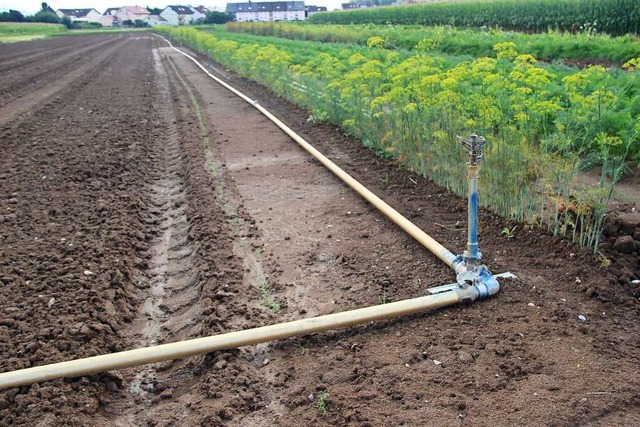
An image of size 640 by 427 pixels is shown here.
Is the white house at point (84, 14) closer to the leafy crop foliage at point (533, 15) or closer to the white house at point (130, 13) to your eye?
the white house at point (130, 13)

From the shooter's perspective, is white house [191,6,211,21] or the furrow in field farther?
white house [191,6,211,21]

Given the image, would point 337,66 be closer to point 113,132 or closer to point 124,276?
point 113,132

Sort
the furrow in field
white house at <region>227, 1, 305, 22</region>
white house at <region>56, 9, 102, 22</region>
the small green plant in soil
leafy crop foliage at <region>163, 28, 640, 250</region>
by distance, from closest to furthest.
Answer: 1. the small green plant in soil
2. leafy crop foliage at <region>163, 28, 640, 250</region>
3. the furrow in field
4. white house at <region>227, 1, 305, 22</region>
5. white house at <region>56, 9, 102, 22</region>

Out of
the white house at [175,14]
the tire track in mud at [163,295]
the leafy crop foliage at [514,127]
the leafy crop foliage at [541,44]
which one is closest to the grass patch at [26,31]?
the white house at [175,14]

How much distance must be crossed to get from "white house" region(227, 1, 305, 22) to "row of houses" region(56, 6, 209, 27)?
479 inches

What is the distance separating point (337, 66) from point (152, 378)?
25.0 feet

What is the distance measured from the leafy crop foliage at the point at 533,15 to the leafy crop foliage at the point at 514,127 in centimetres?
1452

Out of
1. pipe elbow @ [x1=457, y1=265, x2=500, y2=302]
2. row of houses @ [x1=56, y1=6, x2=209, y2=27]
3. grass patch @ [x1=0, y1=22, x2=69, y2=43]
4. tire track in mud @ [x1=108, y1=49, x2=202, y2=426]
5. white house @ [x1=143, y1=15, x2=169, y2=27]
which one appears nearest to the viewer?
tire track in mud @ [x1=108, y1=49, x2=202, y2=426]

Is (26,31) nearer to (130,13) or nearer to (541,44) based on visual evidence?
(541,44)

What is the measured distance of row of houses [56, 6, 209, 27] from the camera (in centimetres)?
13125

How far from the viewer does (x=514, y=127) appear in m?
5.71

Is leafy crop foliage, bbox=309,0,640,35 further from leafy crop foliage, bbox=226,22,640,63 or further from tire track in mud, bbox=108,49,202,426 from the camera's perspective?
tire track in mud, bbox=108,49,202,426

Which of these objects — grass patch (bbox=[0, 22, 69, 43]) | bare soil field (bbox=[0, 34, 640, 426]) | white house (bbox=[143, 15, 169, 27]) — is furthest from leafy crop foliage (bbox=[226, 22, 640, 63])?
white house (bbox=[143, 15, 169, 27])

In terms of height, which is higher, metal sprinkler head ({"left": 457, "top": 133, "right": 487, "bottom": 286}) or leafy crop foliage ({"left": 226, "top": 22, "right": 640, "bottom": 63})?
leafy crop foliage ({"left": 226, "top": 22, "right": 640, "bottom": 63})
